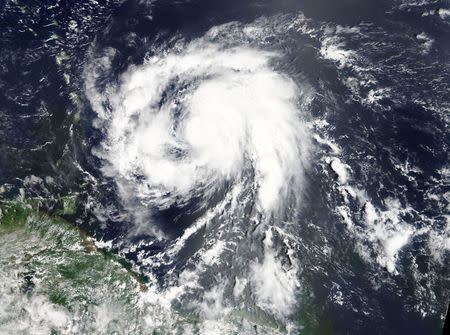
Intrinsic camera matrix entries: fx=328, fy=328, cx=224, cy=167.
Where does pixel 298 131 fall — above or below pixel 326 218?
above

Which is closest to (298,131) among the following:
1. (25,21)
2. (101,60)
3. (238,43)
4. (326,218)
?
(326,218)

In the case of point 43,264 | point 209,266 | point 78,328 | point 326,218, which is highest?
point 326,218

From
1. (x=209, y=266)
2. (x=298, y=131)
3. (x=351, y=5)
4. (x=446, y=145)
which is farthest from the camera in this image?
(x=351, y=5)

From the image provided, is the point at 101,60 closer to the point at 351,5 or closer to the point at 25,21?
the point at 25,21

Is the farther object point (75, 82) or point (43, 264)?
point (75, 82)

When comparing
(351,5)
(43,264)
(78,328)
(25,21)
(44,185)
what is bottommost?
(78,328)

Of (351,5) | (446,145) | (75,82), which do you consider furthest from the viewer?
(351,5)

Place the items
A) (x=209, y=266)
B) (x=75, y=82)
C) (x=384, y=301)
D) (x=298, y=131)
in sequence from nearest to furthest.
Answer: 1. (x=384, y=301)
2. (x=209, y=266)
3. (x=298, y=131)
4. (x=75, y=82)

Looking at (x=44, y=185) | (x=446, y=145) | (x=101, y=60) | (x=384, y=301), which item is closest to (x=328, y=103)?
(x=446, y=145)

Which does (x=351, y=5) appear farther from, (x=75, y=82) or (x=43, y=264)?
(x=43, y=264)
